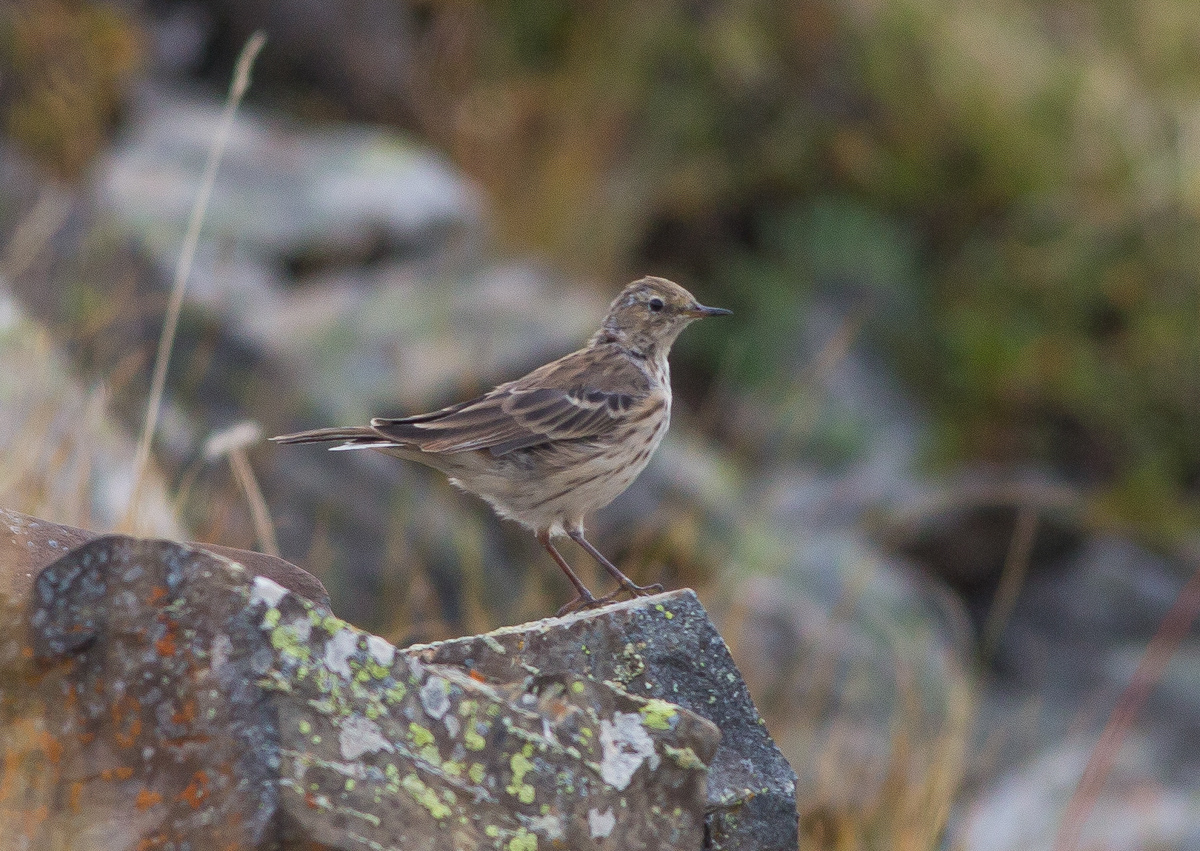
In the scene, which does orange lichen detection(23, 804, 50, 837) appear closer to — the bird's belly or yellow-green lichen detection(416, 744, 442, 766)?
yellow-green lichen detection(416, 744, 442, 766)

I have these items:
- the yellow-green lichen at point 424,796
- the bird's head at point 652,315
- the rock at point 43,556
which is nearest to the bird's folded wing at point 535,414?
the bird's head at point 652,315

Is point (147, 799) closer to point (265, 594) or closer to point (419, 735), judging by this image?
point (265, 594)

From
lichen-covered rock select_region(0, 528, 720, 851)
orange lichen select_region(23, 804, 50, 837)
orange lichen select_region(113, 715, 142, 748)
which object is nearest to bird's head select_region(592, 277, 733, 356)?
lichen-covered rock select_region(0, 528, 720, 851)

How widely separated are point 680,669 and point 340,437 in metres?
1.78

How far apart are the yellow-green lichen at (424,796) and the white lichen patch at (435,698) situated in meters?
0.15

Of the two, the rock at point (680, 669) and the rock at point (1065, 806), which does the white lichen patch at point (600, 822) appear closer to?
the rock at point (680, 669)

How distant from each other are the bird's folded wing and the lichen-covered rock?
2.29 m

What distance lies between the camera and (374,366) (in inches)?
401

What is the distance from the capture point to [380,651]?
296cm

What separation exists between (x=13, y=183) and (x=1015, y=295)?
9769mm

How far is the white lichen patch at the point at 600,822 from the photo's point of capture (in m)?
3.04

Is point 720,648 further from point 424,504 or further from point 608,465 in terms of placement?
point 424,504

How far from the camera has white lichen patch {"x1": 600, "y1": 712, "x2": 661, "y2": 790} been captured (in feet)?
10.1

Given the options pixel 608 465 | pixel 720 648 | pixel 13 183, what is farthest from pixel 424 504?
pixel 720 648
